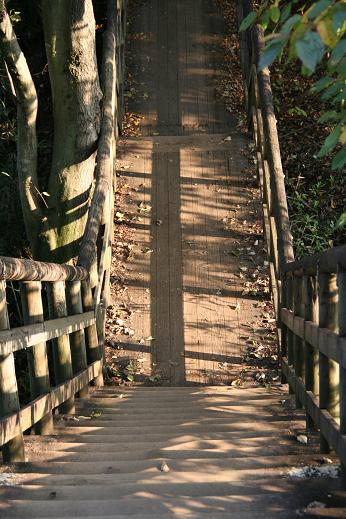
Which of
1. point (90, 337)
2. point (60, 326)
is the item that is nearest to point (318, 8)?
point (60, 326)

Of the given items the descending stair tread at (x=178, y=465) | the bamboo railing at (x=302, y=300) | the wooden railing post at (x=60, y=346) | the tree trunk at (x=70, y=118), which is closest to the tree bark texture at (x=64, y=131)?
the tree trunk at (x=70, y=118)

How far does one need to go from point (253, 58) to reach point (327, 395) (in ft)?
23.4

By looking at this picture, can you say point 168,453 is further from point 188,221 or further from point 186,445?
point 188,221

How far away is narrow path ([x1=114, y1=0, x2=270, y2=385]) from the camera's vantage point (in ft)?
26.8

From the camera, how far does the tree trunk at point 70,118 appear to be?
27.6 ft

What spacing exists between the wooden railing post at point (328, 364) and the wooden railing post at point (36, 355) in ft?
5.24

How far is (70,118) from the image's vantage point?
28.3 ft

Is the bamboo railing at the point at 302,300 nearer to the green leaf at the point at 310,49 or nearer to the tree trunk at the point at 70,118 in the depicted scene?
the green leaf at the point at 310,49

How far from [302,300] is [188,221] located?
13.1 feet

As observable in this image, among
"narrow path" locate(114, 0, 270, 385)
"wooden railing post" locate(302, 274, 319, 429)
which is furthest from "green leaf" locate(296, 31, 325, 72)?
"narrow path" locate(114, 0, 270, 385)

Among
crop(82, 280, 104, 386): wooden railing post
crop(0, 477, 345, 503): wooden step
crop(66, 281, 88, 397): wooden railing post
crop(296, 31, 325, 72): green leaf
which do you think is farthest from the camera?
crop(82, 280, 104, 386): wooden railing post

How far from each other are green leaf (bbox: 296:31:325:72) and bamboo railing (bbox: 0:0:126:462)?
2.13 metres

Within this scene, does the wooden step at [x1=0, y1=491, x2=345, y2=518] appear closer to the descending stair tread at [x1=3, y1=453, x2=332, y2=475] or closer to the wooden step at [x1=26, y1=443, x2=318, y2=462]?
the descending stair tread at [x1=3, y1=453, x2=332, y2=475]

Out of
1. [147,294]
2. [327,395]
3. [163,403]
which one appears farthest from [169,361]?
[327,395]
